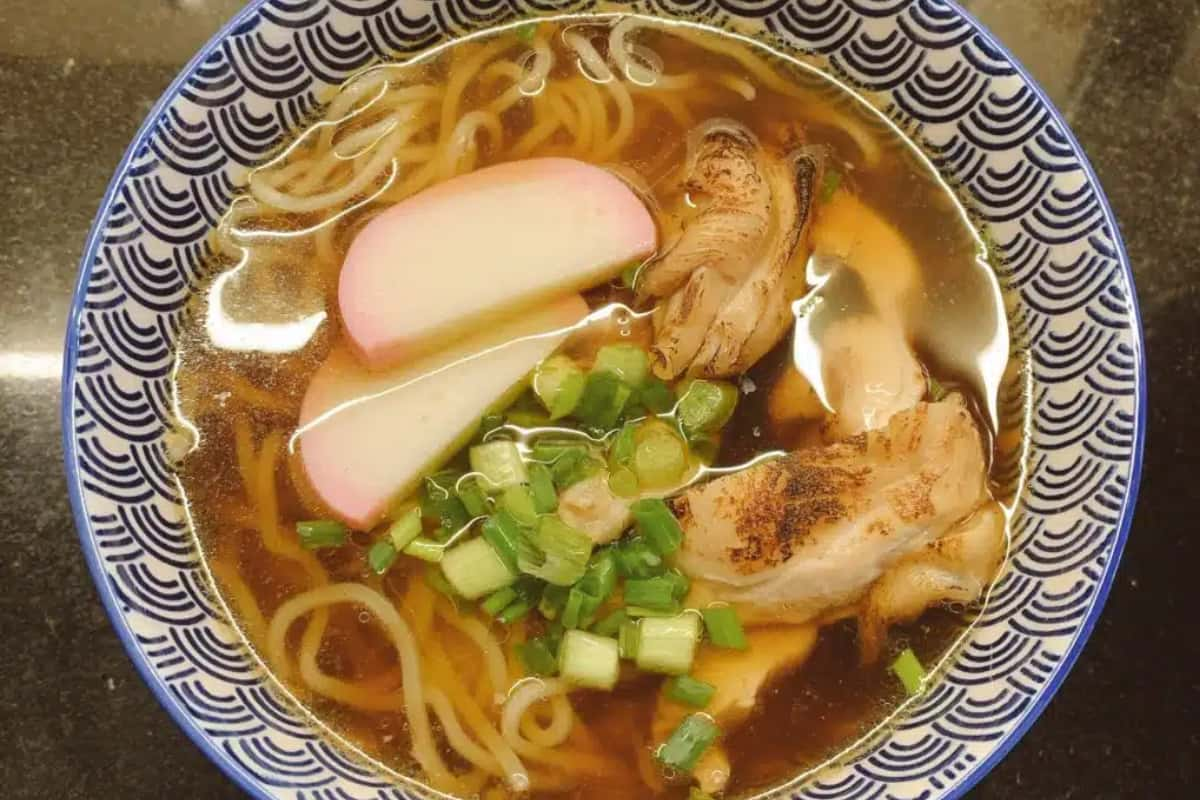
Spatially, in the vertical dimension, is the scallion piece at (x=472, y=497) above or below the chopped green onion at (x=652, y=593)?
below

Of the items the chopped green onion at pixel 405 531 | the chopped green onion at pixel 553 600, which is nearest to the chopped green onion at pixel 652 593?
the chopped green onion at pixel 553 600

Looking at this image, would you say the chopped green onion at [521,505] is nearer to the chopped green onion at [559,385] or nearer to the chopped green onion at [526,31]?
the chopped green onion at [559,385]

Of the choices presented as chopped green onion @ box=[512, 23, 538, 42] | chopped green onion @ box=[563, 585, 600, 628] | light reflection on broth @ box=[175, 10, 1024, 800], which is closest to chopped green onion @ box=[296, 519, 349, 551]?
light reflection on broth @ box=[175, 10, 1024, 800]

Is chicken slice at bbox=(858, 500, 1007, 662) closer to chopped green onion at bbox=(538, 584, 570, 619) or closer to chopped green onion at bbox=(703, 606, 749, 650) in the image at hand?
chopped green onion at bbox=(703, 606, 749, 650)

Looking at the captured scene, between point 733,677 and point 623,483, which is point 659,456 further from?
point 733,677

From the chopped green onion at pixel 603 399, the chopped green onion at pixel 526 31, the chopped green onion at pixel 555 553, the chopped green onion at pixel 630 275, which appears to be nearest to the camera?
the chopped green onion at pixel 555 553

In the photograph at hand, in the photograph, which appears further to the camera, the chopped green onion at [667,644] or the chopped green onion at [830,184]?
the chopped green onion at [830,184]

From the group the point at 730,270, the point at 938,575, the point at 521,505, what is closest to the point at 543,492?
the point at 521,505
